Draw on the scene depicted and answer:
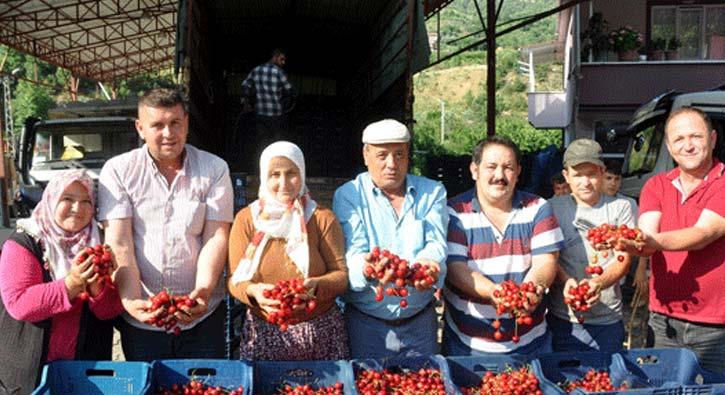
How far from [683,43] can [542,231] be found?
13899 millimetres

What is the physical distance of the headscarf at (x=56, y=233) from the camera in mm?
2715

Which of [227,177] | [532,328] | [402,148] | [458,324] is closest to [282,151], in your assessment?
[227,177]

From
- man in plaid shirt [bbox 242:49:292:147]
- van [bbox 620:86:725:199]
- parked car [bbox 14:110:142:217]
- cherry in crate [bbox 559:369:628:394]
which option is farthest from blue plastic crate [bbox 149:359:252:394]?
parked car [bbox 14:110:142:217]

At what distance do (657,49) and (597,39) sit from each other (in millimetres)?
1447

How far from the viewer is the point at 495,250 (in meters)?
3.05

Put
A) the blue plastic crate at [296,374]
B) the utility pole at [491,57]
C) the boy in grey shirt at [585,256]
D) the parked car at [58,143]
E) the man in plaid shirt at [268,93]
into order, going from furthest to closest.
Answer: the utility pole at [491,57], the parked car at [58,143], the man in plaid shirt at [268,93], the boy in grey shirt at [585,256], the blue plastic crate at [296,374]

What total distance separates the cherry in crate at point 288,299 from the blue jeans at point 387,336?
54cm

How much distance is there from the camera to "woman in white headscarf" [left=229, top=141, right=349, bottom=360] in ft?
9.34

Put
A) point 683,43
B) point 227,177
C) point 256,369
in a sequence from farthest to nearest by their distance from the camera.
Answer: point 683,43 < point 227,177 < point 256,369

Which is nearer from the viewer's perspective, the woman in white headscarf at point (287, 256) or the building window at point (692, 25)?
the woman in white headscarf at point (287, 256)

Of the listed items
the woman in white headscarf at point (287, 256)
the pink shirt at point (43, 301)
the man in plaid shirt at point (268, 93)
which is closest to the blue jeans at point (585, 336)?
the woman in white headscarf at point (287, 256)

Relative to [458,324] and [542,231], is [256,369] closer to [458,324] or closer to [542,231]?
[458,324]

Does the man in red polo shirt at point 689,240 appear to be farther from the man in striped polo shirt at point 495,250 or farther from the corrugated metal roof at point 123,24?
the corrugated metal roof at point 123,24

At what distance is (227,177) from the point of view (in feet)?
9.99
